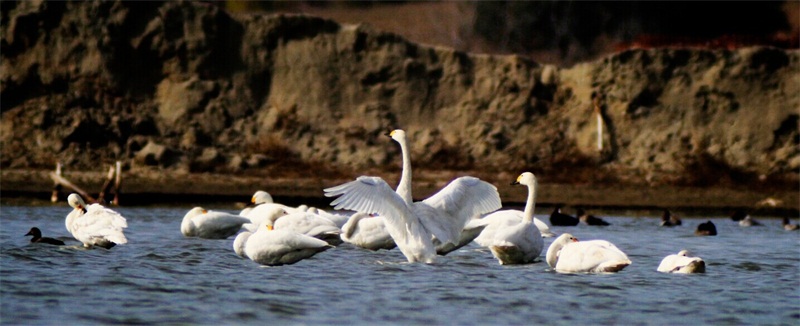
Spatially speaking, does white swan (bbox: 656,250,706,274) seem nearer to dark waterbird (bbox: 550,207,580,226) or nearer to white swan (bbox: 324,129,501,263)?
white swan (bbox: 324,129,501,263)

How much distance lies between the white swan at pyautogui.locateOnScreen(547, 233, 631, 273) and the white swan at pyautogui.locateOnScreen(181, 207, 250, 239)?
5.35m

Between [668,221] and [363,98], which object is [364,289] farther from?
[363,98]

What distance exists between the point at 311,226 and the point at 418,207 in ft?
6.59

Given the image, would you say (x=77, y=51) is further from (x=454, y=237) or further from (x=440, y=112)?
(x=454, y=237)

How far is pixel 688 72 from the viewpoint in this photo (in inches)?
1439

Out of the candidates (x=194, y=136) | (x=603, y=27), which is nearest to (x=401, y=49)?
(x=194, y=136)

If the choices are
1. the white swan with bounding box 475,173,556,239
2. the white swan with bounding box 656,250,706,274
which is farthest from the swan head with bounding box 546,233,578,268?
the white swan with bounding box 656,250,706,274

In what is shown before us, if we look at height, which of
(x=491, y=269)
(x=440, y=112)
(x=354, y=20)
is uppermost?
(x=354, y=20)

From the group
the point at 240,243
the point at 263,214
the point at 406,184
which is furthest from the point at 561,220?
the point at 240,243

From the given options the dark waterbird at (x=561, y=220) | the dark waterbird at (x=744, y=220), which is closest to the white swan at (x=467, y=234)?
the dark waterbird at (x=561, y=220)

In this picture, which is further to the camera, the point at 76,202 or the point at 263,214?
the point at 263,214

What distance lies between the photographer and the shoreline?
94.8 ft

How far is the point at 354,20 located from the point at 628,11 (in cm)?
996

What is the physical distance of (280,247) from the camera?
13.9 m
